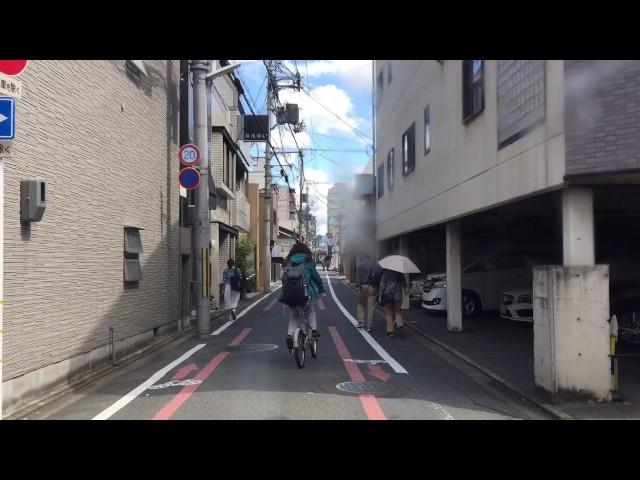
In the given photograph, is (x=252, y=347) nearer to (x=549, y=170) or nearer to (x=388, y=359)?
(x=388, y=359)

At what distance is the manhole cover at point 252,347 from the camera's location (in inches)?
398

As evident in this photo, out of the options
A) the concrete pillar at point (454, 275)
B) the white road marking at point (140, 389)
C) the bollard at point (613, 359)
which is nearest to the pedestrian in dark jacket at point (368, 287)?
the concrete pillar at point (454, 275)

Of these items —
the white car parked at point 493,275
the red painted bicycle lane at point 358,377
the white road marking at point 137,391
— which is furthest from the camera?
the white car parked at point 493,275

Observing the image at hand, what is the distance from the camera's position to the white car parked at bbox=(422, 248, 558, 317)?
14.1m

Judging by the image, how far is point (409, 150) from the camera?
52.2 feet

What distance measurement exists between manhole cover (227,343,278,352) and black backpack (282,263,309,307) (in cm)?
193

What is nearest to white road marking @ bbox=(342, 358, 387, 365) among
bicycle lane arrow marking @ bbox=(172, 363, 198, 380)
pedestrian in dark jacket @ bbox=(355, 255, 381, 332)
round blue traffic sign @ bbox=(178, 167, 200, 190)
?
bicycle lane arrow marking @ bbox=(172, 363, 198, 380)

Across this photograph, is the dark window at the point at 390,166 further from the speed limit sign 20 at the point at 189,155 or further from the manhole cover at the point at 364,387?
the manhole cover at the point at 364,387

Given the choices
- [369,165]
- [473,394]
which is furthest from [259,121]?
[473,394]

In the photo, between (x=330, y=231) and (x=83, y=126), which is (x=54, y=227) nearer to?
(x=83, y=126)

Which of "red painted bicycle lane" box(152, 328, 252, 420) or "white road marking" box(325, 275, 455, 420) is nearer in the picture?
"red painted bicycle lane" box(152, 328, 252, 420)

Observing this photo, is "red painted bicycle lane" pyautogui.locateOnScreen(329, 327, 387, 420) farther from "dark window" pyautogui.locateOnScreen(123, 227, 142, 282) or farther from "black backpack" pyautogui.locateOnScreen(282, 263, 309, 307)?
"dark window" pyautogui.locateOnScreen(123, 227, 142, 282)

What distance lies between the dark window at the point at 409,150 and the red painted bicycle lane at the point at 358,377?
5.74 meters

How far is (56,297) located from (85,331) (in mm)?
1044
